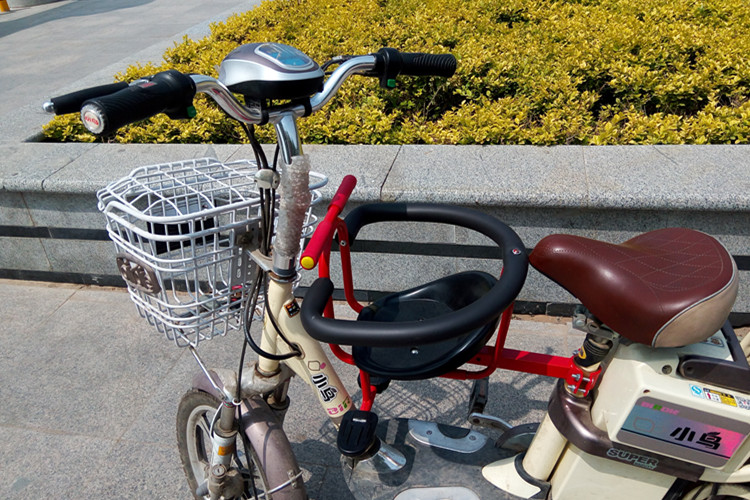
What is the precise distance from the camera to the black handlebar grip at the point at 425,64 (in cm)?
159

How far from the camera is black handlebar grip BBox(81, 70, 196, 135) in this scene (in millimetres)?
1030

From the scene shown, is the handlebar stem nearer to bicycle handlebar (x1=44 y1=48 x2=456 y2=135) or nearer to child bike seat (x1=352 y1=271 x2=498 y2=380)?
Answer: bicycle handlebar (x1=44 y1=48 x2=456 y2=135)

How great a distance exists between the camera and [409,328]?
1197mm

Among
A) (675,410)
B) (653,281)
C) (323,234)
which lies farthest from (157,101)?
(675,410)

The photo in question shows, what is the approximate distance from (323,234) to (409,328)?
331mm

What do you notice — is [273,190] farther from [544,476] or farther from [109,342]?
[109,342]

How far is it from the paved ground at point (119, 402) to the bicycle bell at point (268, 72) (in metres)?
1.63

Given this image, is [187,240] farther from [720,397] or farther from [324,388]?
[720,397]

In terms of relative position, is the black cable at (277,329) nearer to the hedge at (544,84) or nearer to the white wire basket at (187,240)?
the white wire basket at (187,240)

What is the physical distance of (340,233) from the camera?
1.55m

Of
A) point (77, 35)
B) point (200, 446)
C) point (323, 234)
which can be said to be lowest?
point (77, 35)

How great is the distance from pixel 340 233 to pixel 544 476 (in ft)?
3.25

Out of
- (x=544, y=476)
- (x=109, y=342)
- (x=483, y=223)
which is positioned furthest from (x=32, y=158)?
(x=544, y=476)

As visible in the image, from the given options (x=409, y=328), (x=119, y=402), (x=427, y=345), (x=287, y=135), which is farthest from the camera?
(x=119, y=402)
